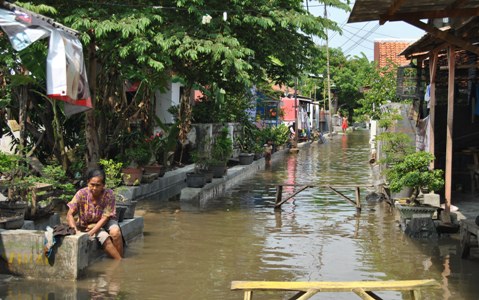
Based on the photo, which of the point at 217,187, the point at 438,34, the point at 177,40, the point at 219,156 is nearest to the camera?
the point at 438,34

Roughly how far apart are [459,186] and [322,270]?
8116 mm

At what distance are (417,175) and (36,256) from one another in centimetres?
677

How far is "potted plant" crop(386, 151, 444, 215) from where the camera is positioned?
12.0 m

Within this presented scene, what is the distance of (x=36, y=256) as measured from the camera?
8336 millimetres

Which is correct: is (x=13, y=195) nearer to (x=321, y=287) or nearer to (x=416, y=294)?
(x=321, y=287)

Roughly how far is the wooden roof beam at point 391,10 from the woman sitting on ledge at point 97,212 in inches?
170

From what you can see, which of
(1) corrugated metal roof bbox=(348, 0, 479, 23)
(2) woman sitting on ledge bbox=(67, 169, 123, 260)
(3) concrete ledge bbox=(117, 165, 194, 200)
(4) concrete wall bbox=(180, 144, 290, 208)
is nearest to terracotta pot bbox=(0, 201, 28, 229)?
(2) woman sitting on ledge bbox=(67, 169, 123, 260)

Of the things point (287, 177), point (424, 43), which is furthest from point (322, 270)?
point (287, 177)

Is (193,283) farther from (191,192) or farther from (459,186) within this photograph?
(459,186)

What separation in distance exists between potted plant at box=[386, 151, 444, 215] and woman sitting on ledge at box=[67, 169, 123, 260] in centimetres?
533

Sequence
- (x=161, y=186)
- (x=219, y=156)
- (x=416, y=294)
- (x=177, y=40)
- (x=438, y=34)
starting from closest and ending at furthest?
1. (x=416, y=294)
2. (x=438, y=34)
3. (x=177, y=40)
4. (x=161, y=186)
5. (x=219, y=156)

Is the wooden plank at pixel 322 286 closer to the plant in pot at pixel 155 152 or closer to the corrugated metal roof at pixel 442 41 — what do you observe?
the corrugated metal roof at pixel 442 41

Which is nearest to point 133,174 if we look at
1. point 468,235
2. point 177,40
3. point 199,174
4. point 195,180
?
point 195,180

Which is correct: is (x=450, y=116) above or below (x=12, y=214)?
above
